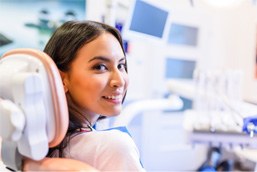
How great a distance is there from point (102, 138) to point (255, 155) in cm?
78

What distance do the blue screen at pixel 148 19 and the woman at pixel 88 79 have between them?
346 millimetres

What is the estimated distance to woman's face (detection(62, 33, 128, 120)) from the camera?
2.93 feet

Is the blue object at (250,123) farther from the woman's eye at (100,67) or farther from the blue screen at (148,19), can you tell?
the blue screen at (148,19)

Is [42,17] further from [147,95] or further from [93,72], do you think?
[147,95]

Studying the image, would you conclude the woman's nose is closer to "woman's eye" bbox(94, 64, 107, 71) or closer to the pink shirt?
"woman's eye" bbox(94, 64, 107, 71)

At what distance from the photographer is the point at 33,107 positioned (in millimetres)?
683

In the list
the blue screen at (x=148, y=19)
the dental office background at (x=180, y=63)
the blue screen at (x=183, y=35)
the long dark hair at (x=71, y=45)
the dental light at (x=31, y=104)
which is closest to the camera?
the dental light at (x=31, y=104)

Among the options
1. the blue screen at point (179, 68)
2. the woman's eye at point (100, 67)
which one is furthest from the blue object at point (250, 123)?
the blue screen at point (179, 68)

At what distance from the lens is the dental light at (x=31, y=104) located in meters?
0.66

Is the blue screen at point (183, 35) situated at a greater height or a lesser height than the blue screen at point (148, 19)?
lesser

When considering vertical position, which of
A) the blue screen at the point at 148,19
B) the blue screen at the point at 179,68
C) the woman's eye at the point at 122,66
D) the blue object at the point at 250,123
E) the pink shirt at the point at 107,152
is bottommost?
the blue screen at the point at 179,68

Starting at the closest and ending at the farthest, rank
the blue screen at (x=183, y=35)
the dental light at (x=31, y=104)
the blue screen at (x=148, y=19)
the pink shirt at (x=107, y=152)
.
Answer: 1. the dental light at (x=31, y=104)
2. the pink shirt at (x=107, y=152)
3. the blue screen at (x=148, y=19)
4. the blue screen at (x=183, y=35)

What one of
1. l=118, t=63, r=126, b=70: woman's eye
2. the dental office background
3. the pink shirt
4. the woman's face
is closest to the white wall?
the dental office background

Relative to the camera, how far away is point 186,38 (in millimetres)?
3777
